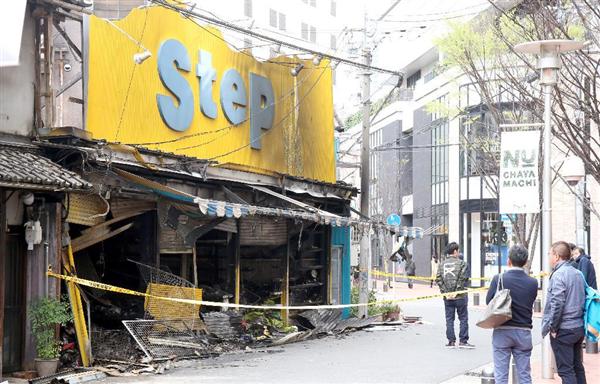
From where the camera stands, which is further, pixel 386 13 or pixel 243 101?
pixel 386 13

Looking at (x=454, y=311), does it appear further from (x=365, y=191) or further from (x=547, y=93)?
(x=365, y=191)

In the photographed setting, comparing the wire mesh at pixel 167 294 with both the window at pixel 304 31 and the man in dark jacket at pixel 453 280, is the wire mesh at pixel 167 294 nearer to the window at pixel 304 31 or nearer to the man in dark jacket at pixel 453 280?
the man in dark jacket at pixel 453 280

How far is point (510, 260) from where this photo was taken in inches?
336

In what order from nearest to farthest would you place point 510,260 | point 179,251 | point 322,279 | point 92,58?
point 510,260 < point 92,58 < point 179,251 < point 322,279

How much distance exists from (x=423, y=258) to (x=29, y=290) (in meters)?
41.3

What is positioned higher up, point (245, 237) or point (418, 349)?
point (245, 237)

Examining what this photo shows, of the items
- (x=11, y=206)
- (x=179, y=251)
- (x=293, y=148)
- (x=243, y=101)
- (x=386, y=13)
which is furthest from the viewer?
(x=386, y=13)

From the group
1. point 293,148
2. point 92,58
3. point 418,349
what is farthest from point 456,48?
point 92,58

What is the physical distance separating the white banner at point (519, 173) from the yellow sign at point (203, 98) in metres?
6.24

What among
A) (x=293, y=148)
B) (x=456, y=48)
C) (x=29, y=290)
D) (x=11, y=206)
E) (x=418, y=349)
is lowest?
(x=418, y=349)

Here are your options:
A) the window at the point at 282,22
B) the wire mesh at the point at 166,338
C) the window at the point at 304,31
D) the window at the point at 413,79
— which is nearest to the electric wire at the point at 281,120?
the wire mesh at the point at 166,338

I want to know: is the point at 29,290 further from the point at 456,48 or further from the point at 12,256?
the point at 456,48

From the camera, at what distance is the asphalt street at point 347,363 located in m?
11.7

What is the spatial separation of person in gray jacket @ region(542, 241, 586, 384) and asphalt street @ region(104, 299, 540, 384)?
329cm
